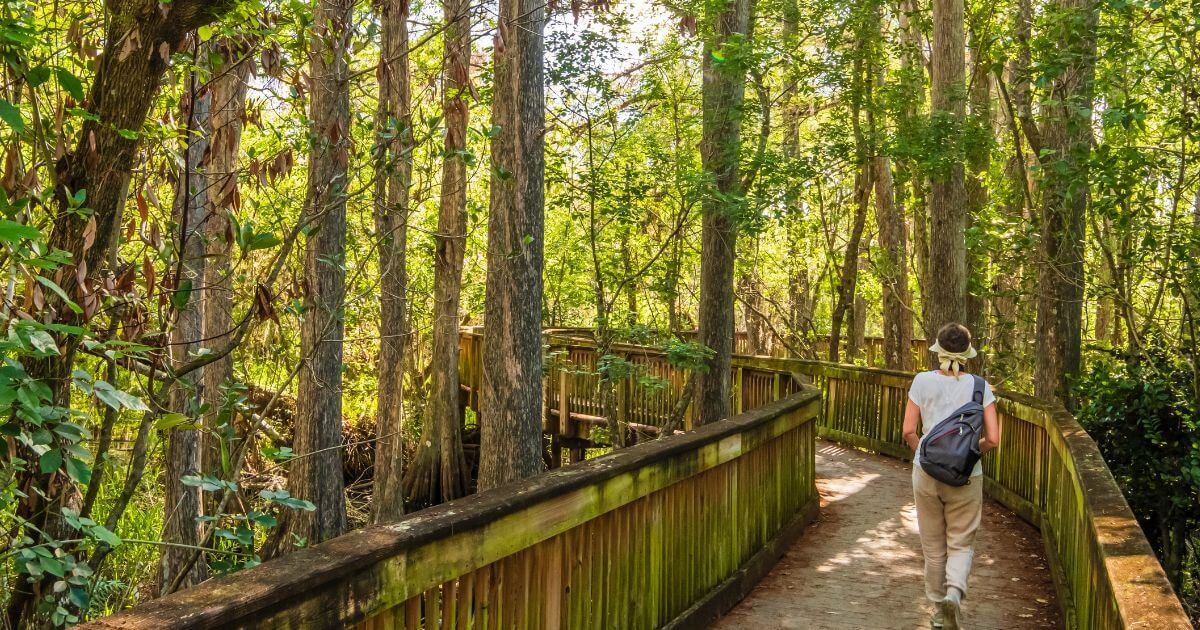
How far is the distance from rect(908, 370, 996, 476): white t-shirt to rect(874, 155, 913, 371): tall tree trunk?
16908 millimetres

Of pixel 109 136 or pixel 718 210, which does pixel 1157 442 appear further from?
pixel 109 136

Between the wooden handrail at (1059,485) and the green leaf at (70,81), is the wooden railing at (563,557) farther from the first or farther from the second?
the wooden handrail at (1059,485)

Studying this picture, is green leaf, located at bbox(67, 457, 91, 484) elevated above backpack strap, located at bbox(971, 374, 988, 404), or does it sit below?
below

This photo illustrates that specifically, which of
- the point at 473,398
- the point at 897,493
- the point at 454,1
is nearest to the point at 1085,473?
the point at 897,493

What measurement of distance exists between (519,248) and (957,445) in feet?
17.0

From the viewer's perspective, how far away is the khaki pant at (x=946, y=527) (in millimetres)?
5961

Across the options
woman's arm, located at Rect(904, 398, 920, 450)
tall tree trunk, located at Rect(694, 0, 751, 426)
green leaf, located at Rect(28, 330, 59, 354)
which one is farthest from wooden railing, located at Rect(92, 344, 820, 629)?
tall tree trunk, located at Rect(694, 0, 751, 426)

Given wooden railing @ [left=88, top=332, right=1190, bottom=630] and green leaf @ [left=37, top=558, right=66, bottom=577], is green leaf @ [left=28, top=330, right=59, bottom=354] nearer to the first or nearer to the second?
green leaf @ [left=37, top=558, right=66, bottom=577]

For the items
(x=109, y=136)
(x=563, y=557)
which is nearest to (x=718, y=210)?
(x=563, y=557)

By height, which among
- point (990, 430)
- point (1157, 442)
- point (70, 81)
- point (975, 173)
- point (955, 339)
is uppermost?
point (975, 173)

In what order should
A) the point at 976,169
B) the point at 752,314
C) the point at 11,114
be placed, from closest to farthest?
the point at 11,114 → the point at 976,169 → the point at 752,314

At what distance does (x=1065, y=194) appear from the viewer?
10891 millimetres

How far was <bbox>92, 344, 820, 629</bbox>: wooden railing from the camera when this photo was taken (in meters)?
2.77

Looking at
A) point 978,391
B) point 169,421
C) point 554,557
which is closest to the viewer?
point 169,421
